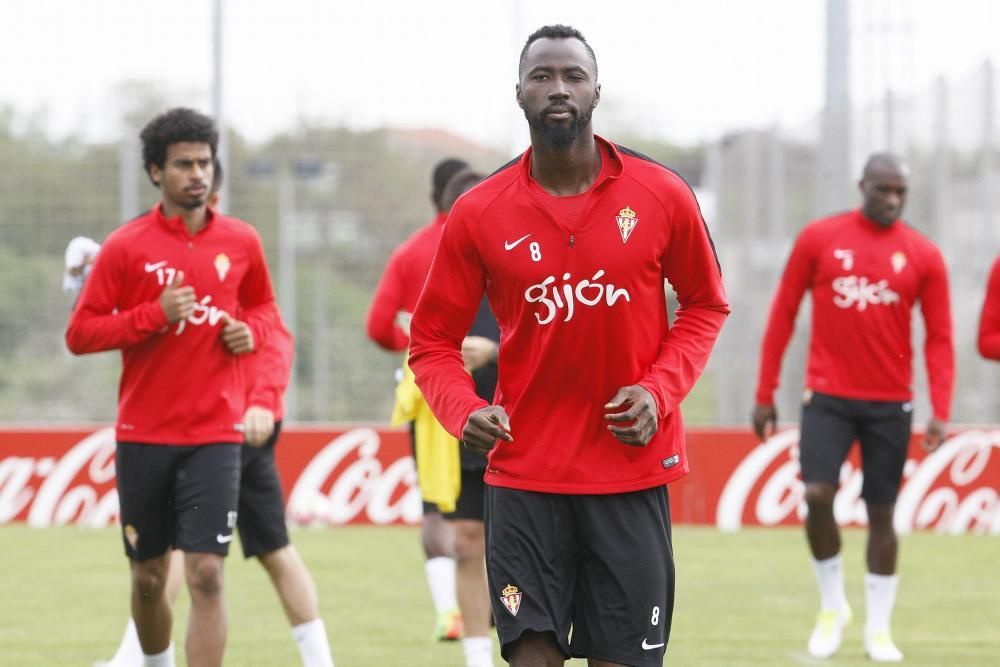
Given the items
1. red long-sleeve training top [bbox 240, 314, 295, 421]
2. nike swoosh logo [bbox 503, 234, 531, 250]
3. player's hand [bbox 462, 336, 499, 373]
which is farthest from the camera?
player's hand [bbox 462, 336, 499, 373]

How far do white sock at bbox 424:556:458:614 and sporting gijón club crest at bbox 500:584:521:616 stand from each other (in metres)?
4.56

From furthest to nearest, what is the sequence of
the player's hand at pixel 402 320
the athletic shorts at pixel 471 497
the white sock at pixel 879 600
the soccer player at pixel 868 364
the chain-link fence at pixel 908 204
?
1. the chain-link fence at pixel 908 204
2. the player's hand at pixel 402 320
3. the soccer player at pixel 868 364
4. the white sock at pixel 879 600
5. the athletic shorts at pixel 471 497

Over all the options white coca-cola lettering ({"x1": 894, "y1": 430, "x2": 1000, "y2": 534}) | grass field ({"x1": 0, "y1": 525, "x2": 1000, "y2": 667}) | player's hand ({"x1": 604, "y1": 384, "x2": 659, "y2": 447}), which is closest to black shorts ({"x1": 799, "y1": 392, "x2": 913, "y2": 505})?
grass field ({"x1": 0, "y1": 525, "x2": 1000, "y2": 667})

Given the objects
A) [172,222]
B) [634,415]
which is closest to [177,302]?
[172,222]

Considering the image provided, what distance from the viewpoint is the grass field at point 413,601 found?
9234 mm

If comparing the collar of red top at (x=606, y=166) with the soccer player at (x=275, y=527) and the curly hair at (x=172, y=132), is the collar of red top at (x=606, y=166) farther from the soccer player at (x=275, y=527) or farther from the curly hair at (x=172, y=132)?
the soccer player at (x=275, y=527)

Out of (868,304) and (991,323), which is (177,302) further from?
(991,323)

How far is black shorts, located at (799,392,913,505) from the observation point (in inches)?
Result: 368

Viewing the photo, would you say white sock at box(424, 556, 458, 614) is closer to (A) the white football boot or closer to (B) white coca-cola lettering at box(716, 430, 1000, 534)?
(A) the white football boot

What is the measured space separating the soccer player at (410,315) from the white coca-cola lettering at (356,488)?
21.6 feet

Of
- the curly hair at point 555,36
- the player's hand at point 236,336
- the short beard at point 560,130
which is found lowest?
the player's hand at point 236,336

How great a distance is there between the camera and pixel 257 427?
7113 millimetres

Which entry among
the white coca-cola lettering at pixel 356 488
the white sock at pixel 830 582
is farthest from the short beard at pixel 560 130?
the white coca-cola lettering at pixel 356 488

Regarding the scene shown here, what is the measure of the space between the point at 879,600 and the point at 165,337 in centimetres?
410
